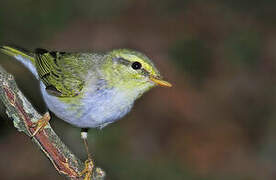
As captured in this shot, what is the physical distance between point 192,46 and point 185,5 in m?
Answer: 2.78

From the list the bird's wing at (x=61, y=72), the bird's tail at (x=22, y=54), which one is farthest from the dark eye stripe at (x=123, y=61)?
the bird's tail at (x=22, y=54)

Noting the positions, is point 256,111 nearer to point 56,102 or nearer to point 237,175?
point 237,175

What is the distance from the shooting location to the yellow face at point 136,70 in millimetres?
4824

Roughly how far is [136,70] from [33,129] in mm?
1202

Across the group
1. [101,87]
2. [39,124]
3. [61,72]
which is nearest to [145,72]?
[101,87]

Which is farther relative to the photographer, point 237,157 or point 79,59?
point 237,157

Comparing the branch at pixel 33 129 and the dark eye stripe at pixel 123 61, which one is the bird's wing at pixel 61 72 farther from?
the branch at pixel 33 129

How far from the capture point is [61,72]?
5.66 meters

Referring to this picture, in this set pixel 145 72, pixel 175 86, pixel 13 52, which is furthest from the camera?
pixel 175 86

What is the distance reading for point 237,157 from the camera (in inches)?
410

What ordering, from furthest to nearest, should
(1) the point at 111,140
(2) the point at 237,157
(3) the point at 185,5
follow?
(3) the point at 185,5, (2) the point at 237,157, (1) the point at 111,140

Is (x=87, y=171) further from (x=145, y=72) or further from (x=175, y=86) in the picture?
(x=175, y=86)

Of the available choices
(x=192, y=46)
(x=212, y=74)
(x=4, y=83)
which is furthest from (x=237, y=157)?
(x=4, y=83)

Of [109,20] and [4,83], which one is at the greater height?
[4,83]
